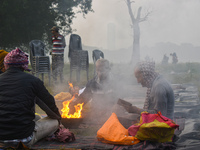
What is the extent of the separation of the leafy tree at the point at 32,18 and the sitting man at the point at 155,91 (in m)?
14.3

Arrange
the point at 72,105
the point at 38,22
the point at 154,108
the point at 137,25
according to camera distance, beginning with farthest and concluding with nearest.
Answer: the point at 137,25 < the point at 38,22 < the point at 72,105 < the point at 154,108

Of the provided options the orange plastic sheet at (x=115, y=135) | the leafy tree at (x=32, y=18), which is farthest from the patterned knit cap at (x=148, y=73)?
the leafy tree at (x=32, y=18)

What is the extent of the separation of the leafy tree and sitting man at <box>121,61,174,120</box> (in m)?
14.3

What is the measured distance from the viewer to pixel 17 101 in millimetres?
3463

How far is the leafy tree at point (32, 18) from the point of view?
53.7 feet

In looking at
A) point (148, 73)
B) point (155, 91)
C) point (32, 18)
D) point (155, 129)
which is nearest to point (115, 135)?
point (155, 129)

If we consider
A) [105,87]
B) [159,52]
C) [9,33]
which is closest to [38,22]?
[9,33]

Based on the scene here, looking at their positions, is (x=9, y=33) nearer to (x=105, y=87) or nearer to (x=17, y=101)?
(x=105, y=87)

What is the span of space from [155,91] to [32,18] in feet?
51.0

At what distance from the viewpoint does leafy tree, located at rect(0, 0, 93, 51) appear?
16.4m

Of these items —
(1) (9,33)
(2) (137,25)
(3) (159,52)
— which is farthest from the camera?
(3) (159,52)

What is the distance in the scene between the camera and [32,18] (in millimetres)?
17609

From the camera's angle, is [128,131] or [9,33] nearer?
[128,131]

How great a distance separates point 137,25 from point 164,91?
1899cm
